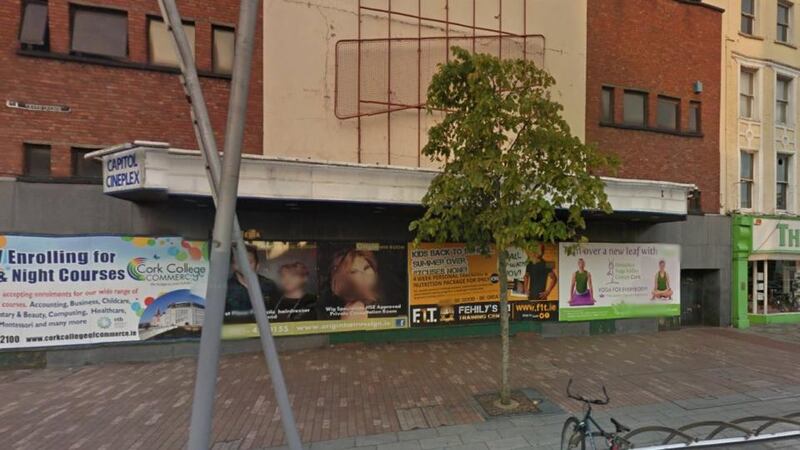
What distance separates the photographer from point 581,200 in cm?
570

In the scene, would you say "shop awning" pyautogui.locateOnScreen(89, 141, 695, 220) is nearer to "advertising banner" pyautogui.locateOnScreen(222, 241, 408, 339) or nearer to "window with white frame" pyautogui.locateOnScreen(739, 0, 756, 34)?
"advertising banner" pyautogui.locateOnScreen(222, 241, 408, 339)

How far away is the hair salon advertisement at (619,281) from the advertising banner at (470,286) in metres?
0.50

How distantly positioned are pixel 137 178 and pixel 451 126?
529cm

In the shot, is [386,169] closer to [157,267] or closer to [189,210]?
[189,210]

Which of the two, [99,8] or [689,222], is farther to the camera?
[689,222]

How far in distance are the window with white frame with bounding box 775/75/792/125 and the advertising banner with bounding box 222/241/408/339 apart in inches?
563

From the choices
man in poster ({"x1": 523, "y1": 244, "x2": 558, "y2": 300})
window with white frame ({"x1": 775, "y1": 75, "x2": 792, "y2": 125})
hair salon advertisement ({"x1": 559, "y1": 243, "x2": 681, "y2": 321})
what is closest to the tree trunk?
man in poster ({"x1": 523, "y1": 244, "x2": 558, "y2": 300})

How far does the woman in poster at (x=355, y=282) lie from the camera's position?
9914 millimetres

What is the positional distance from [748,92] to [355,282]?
14423mm

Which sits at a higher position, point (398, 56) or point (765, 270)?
point (398, 56)

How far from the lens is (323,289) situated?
980cm

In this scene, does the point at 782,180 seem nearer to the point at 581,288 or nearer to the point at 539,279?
the point at 581,288

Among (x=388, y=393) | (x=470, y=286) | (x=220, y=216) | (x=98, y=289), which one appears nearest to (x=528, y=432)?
(x=388, y=393)

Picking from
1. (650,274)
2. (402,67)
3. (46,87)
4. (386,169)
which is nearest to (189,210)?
(46,87)
